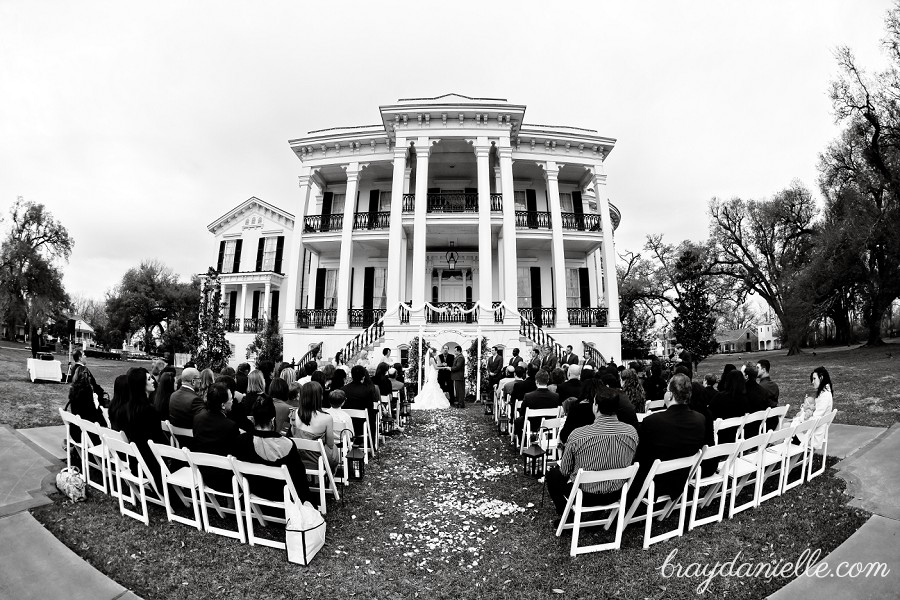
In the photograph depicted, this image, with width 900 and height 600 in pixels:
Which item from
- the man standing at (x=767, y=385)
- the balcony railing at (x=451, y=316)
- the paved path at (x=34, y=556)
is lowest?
the paved path at (x=34, y=556)

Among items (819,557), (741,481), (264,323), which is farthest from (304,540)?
(264,323)

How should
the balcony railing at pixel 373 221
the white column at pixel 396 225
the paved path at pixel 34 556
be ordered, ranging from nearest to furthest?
the paved path at pixel 34 556, the white column at pixel 396 225, the balcony railing at pixel 373 221

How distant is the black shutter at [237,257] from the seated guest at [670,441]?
29.8 m

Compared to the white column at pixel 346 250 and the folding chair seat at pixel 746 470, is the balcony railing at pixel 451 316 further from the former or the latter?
the folding chair seat at pixel 746 470

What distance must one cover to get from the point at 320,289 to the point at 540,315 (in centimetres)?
1133

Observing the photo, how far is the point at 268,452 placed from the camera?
4211mm

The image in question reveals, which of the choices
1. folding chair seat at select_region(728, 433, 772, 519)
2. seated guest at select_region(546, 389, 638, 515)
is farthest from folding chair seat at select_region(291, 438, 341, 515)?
folding chair seat at select_region(728, 433, 772, 519)

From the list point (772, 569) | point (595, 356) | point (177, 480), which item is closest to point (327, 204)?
point (595, 356)

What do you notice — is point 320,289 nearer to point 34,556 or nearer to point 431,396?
point 431,396

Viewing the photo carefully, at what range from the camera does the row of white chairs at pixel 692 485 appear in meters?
3.83

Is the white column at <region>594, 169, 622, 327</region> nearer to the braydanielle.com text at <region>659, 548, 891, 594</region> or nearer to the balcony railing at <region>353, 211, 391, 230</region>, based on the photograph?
the balcony railing at <region>353, 211, 391, 230</region>

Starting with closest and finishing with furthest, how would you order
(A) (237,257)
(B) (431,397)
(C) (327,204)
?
(B) (431,397), (C) (327,204), (A) (237,257)

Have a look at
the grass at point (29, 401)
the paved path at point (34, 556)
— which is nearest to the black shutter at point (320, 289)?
the grass at point (29, 401)

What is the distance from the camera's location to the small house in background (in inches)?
3452
